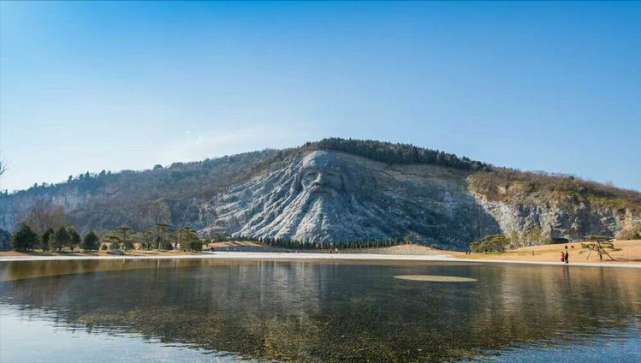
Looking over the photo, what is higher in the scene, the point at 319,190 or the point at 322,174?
the point at 322,174

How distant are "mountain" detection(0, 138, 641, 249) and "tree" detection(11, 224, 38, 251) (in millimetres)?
67526

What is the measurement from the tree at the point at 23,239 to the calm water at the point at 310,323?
1656 inches

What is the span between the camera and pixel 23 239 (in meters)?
62.5

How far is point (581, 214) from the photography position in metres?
125

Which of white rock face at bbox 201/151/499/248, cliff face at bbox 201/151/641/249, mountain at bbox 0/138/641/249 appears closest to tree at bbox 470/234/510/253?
mountain at bbox 0/138/641/249

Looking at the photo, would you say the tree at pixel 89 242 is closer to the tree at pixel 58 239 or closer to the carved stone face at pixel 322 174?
the tree at pixel 58 239

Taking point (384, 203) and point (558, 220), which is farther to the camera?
point (384, 203)

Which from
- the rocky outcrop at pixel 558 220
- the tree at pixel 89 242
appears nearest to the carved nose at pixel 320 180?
the rocky outcrop at pixel 558 220

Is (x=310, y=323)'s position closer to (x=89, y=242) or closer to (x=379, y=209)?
(x=89, y=242)

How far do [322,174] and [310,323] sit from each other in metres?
124

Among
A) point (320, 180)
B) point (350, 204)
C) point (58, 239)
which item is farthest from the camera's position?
point (350, 204)

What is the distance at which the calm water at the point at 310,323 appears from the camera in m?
11.8

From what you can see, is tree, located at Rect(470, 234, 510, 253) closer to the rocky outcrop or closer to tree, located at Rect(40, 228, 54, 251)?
the rocky outcrop

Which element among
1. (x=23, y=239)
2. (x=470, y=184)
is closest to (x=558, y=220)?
(x=470, y=184)
